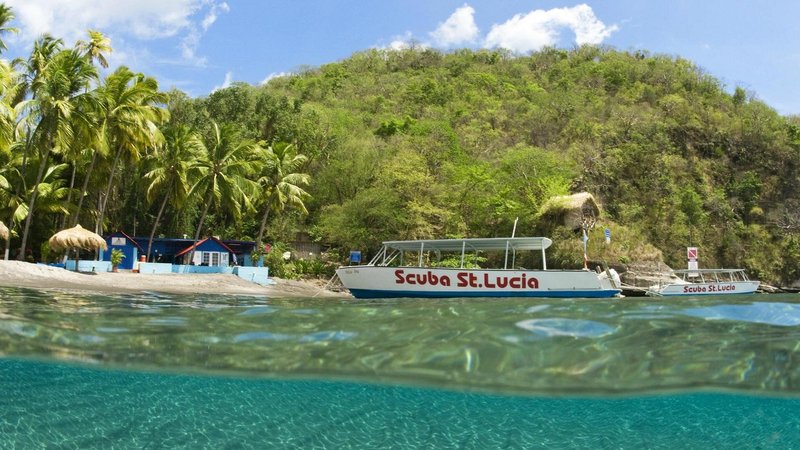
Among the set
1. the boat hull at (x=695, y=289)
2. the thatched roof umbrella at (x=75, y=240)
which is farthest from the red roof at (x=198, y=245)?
the boat hull at (x=695, y=289)

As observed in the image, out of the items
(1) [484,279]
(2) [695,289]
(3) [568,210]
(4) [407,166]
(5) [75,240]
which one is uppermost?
(4) [407,166]

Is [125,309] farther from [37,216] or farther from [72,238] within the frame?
[37,216]

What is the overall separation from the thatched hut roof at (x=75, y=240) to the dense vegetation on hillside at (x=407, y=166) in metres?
3.76

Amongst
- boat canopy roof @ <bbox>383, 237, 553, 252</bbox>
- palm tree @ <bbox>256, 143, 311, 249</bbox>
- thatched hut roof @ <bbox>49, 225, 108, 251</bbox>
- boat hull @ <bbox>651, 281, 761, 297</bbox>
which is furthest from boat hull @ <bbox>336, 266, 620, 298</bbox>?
palm tree @ <bbox>256, 143, 311, 249</bbox>

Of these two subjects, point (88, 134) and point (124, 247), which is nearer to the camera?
point (88, 134)

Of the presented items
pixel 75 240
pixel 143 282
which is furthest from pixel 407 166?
pixel 75 240

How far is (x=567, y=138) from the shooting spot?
50.4m

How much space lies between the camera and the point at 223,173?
114 ft

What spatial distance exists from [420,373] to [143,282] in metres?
21.5

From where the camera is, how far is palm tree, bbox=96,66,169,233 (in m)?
29.2

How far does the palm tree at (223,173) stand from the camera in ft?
113

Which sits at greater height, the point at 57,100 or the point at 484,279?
the point at 57,100

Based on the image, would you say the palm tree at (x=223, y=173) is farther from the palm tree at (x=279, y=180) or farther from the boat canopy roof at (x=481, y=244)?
the boat canopy roof at (x=481, y=244)

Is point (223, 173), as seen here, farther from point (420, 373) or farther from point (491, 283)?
point (420, 373)
